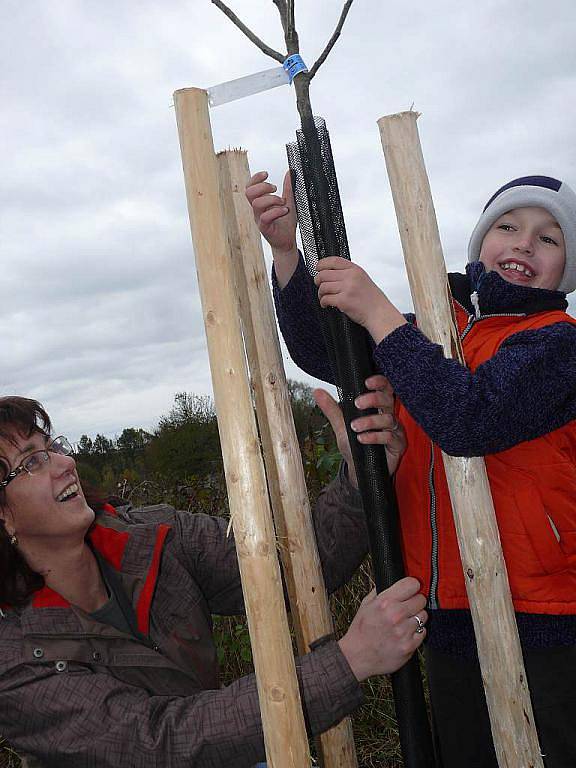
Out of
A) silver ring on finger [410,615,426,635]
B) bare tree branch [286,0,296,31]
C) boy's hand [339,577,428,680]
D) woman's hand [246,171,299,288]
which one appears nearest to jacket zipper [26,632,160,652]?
boy's hand [339,577,428,680]

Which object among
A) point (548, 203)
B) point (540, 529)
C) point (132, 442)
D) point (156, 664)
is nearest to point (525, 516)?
point (540, 529)

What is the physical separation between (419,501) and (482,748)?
761mm

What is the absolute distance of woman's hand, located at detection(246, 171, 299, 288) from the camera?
1.97 metres

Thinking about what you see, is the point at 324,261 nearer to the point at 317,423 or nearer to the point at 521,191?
the point at 521,191

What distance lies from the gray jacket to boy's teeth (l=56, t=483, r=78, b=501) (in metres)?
0.23

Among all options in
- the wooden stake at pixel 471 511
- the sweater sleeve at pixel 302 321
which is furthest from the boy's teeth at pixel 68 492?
the wooden stake at pixel 471 511

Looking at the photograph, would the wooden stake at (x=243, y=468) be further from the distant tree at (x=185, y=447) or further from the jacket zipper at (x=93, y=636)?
the distant tree at (x=185, y=447)

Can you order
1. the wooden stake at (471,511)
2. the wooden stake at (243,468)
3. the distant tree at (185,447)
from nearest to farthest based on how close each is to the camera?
the wooden stake at (243,468), the wooden stake at (471,511), the distant tree at (185,447)

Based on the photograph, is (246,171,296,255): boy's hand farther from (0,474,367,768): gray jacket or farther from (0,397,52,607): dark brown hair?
(0,397,52,607): dark brown hair

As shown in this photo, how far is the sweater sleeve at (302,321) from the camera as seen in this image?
7.09ft

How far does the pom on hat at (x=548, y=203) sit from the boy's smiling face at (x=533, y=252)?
0.07ft

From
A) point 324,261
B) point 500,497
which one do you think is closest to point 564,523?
point 500,497

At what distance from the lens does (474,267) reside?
1990 millimetres

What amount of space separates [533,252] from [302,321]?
2.34 feet
